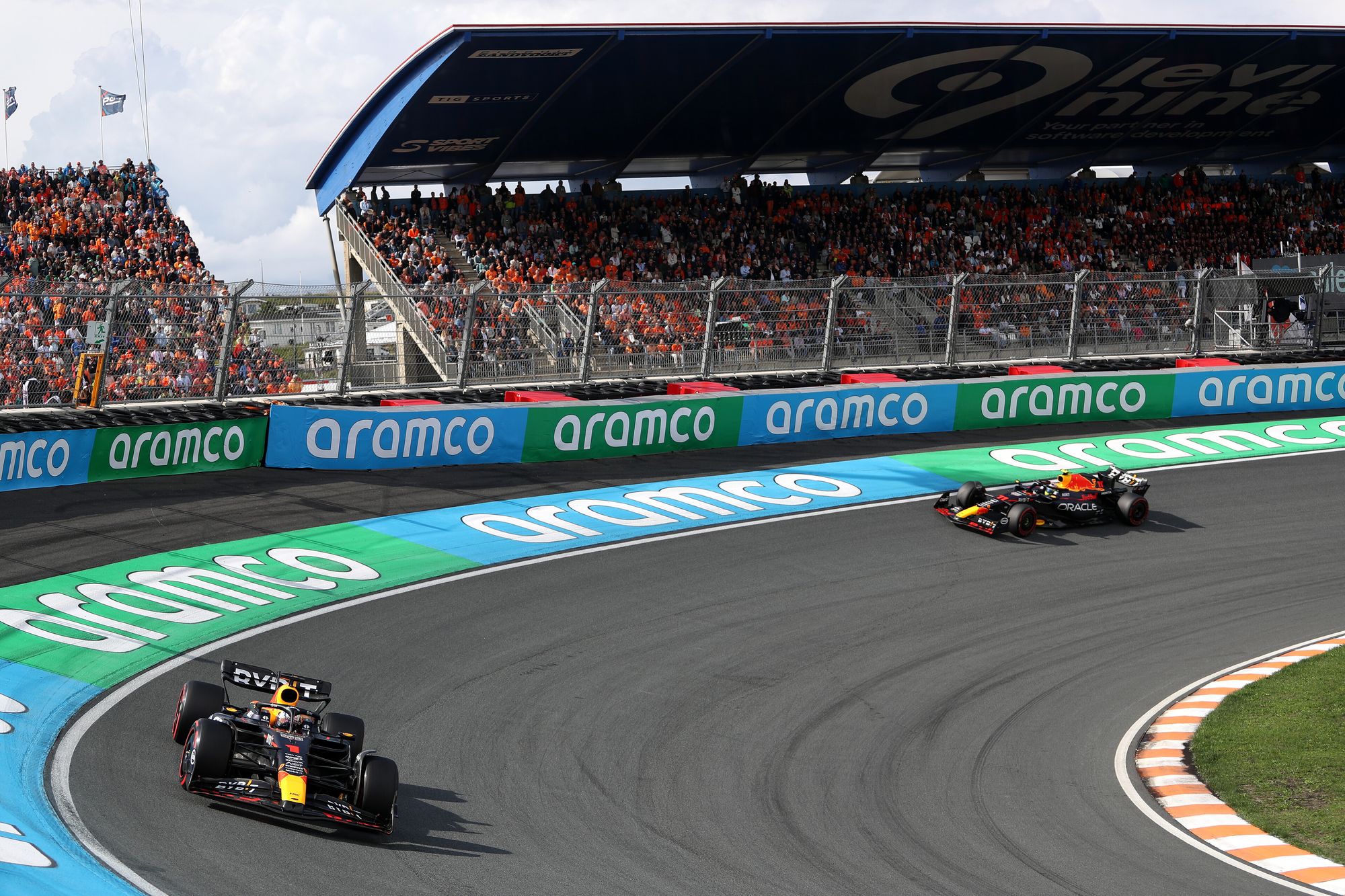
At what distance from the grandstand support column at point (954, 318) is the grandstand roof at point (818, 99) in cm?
852

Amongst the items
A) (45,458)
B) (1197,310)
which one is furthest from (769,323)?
(45,458)

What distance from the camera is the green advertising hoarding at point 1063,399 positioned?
68.0 ft

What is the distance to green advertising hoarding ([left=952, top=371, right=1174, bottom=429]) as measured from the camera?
20.7 metres

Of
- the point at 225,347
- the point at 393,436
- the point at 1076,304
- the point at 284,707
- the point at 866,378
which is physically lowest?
the point at 284,707

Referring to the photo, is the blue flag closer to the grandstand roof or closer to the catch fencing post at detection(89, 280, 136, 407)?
the grandstand roof

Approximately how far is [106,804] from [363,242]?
2150cm

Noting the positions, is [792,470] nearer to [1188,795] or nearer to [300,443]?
[300,443]

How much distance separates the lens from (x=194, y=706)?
827cm

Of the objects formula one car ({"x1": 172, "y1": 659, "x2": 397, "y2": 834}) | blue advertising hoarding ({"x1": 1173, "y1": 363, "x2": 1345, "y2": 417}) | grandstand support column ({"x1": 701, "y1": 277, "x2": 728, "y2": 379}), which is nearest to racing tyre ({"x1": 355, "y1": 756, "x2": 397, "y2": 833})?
formula one car ({"x1": 172, "y1": 659, "x2": 397, "y2": 834})

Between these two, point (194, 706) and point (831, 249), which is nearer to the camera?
point (194, 706)

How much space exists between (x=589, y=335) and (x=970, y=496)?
5.94 metres

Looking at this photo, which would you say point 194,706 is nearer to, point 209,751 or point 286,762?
point 209,751

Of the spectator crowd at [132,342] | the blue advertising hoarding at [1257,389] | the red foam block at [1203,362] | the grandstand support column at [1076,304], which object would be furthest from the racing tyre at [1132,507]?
the spectator crowd at [132,342]

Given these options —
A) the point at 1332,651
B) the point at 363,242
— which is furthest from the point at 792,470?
the point at 363,242
